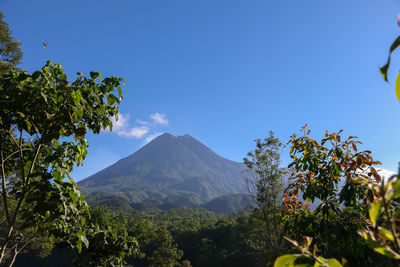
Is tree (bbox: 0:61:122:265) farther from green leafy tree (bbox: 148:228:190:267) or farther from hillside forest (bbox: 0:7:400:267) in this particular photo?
green leafy tree (bbox: 148:228:190:267)

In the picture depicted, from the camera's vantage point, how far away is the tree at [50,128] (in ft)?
6.01

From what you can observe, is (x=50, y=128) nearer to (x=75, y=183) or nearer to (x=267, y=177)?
(x=75, y=183)

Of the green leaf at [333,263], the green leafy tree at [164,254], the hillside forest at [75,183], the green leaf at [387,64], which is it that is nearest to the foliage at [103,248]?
the hillside forest at [75,183]

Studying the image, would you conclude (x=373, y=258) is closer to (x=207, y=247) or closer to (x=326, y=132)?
(x=326, y=132)

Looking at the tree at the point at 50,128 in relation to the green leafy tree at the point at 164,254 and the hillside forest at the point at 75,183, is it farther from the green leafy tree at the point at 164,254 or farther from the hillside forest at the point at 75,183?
the green leafy tree at the point at 164,254

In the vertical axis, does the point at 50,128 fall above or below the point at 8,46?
below

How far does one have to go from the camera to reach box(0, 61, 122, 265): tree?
1.83 m

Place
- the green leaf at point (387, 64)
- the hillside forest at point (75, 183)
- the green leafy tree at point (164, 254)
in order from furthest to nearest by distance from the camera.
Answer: the green leafy tree at point (164, 254)
the hillside forest at point (75, 183)
the green leaf at point (387, 64)

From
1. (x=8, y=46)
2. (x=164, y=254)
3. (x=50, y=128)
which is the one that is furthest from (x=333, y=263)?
(x=164, y=254)

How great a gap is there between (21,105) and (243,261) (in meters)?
33.9

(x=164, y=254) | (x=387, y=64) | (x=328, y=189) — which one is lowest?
(x=164, y=254)

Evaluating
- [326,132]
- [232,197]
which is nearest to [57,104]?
[326,132]

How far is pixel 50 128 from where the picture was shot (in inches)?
83.2

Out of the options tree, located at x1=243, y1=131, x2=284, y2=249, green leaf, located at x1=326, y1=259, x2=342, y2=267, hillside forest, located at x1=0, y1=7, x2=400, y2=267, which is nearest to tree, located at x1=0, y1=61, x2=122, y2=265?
hillside forest, located at x1=0, y1=7, x2=400, y2=267
